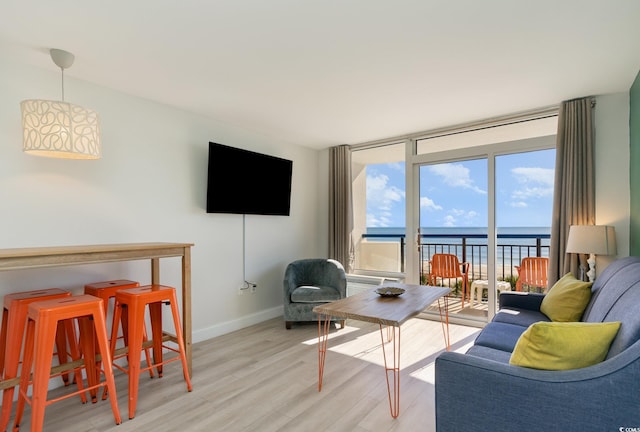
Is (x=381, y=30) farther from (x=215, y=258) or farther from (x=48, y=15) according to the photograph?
(x=215, y=258)

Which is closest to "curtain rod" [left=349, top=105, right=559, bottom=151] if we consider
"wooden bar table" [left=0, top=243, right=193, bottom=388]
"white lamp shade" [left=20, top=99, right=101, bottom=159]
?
"wooden bar table" [left=0, top=243, right=193, bottom=388]

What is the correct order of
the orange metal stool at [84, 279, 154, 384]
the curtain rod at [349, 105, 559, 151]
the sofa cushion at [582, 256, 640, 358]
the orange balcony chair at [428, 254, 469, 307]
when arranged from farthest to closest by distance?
the orange balcony chair at [428, 254, 469, 307] → the curtain rod at [349, 105, 559, 151] → the orange metal stool at [84, 279, 154, 384] → the sofa cushion at [582, 256, 640, 358]

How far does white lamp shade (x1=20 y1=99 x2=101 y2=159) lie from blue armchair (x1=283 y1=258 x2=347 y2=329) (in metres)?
2.43

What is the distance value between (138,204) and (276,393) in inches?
79.5

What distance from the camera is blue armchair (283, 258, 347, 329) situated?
3.79m

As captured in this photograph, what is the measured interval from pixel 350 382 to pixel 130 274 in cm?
210

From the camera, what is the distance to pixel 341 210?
4.77 m

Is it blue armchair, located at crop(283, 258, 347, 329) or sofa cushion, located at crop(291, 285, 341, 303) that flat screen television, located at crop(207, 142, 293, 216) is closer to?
blue armchair, located at crop(283, 258, 347, 329)

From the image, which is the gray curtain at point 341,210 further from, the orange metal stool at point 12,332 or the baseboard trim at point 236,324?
the orange metal stool at point 12,332

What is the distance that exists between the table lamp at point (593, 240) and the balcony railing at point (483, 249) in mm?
704

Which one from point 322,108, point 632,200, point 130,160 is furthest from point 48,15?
point 632,200

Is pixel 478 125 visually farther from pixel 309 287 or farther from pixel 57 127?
pixel 57 127

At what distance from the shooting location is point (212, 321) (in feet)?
11.8

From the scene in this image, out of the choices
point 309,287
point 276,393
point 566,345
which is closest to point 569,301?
point 566,345
